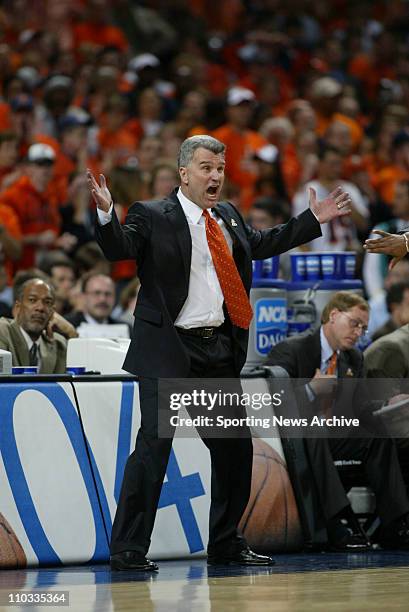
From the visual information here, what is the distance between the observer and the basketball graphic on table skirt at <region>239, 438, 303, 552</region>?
311 inches

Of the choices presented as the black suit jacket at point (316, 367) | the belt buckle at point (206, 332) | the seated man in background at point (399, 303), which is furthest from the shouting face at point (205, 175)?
the seated man in background at point (399, 303)

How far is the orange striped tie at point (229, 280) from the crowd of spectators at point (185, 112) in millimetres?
3445

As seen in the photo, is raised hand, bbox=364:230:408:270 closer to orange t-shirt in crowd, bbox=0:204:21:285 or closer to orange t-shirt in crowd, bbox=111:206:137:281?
orange t-shirt in crowd, bbox=0:204:21:285

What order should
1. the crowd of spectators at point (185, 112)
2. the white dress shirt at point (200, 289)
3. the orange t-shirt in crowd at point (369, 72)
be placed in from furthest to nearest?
the orange t-shirt in crowd at point (369, 72) < the crowd of spectators at point (185, 112) < the white dress shirt at point (200, 289)

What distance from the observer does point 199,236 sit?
7.11 metres

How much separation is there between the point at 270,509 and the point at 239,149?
7119 millimetres

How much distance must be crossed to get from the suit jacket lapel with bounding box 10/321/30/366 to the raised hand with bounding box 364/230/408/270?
7.57 ft

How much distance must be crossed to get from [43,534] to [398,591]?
2131 mm

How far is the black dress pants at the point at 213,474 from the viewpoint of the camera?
686 centimetres

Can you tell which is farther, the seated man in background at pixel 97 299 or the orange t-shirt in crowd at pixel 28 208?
the orange t-shirt in crowd at pixel 28 208

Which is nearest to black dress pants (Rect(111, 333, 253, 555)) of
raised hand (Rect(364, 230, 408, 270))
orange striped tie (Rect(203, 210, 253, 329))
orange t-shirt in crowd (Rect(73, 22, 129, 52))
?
orange striped tie (Rect(203, 210, 253, 329))

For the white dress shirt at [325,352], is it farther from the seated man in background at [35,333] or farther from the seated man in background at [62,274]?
the seated man in background at [62,274]

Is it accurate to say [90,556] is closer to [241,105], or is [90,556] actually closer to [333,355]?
[333,355]

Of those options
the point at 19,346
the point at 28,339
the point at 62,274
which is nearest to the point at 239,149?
the point at 62,274
